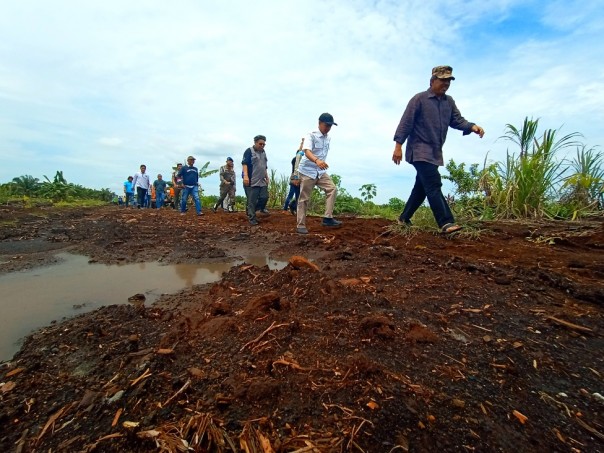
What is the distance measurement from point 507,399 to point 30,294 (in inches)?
124

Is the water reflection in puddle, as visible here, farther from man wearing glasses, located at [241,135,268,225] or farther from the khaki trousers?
man wearing glasses, located at [241,135,268,225]

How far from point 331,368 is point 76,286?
2507mm

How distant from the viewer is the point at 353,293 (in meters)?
2.10

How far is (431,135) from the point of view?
155 inches

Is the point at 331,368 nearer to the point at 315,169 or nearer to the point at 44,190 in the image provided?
the point at 315,169

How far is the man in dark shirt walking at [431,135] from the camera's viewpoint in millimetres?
3863

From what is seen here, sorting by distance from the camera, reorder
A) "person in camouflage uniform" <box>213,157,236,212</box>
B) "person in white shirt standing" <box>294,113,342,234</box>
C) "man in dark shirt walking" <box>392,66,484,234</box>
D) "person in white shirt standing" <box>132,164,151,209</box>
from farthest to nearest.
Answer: "person in white shirt standing" <box>132,164,151,209</box> < "person in camouflage uniform" <box>213,157,236,212</box> < "person in white shirt standing" <box>294,113,342,234</box> < "man in dark shirt walking" <box>392,66,484,234</box>

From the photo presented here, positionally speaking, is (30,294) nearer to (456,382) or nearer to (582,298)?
(456,382)

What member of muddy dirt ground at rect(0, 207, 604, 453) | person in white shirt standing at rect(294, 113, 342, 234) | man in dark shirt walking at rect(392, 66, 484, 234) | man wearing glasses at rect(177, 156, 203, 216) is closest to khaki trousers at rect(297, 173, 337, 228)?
person in white shirt standing at rect(294, 113, 342, 234)

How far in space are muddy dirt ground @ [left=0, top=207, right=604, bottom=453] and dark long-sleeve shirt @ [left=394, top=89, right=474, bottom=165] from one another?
1673mm

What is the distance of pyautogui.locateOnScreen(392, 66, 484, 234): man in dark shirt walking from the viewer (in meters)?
3.86

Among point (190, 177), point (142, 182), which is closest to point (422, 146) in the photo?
point (190, 177)

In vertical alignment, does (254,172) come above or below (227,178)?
below

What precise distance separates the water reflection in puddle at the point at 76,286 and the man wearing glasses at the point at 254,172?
313cm
